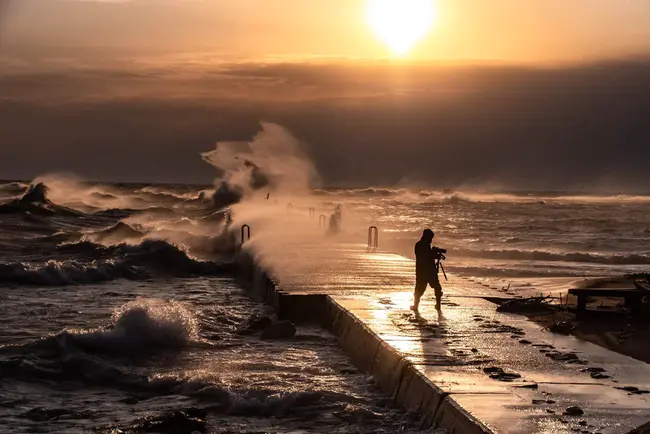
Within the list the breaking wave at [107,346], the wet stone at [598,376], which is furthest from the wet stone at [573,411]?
the breaking wave at [107,346]

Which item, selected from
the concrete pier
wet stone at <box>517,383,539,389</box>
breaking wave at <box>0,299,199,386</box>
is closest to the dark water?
breaking wave at <box>0,299,199,386</box>

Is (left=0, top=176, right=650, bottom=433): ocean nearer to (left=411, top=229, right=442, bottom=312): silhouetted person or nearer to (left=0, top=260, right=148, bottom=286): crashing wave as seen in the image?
(left=0, top=260, right=148, bottom=286): crashing wave

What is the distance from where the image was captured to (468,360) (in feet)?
37.8

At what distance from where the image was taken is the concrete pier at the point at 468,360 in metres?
9.00

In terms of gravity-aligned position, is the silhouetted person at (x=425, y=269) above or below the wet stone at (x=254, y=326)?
above

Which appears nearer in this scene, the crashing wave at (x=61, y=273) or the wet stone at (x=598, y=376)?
the wet stone at (x=598, y=376)

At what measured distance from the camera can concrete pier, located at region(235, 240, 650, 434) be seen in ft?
29.5

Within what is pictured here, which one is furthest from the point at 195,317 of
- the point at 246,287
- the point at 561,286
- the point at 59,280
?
the point at 561,286

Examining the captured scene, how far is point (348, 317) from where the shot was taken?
15.4m

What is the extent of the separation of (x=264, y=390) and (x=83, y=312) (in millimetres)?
8992

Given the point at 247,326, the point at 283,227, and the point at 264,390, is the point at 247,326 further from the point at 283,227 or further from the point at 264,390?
the point at 283,227

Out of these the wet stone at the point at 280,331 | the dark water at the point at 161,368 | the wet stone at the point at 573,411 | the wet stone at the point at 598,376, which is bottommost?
the dark water at the point at 161,368

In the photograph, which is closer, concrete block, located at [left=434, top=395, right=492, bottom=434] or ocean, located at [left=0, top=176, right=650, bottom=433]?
concrete block, located at [left=434, top=395, right=492, bottom=434]

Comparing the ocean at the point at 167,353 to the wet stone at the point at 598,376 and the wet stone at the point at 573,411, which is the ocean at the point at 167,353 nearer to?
the wet stone at the point at 573,411
